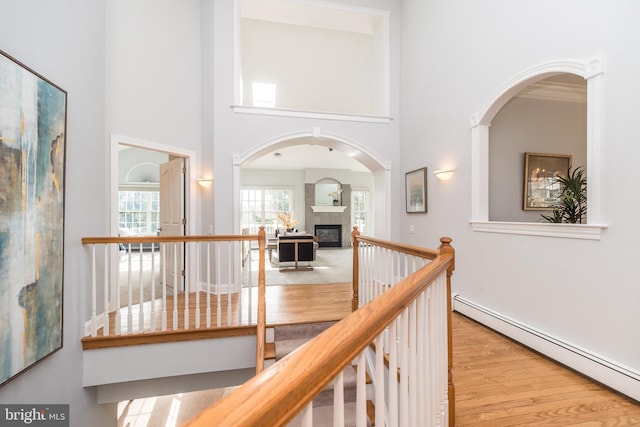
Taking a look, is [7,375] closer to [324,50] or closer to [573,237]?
[573,237]

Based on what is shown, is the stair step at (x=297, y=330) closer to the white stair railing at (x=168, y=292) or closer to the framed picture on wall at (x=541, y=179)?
the white stair railing at (x=168, y=292)

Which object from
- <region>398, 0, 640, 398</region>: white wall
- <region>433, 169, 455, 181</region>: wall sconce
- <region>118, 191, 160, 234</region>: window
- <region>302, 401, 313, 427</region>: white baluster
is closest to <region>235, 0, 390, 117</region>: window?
<region>398, 0, 640, 398</region>: white wall

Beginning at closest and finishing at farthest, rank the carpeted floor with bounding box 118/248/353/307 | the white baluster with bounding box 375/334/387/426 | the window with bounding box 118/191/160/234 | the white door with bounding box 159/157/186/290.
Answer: the white baluster with bounding box 375/334/387/426, the white door with bounding box 159/157/186/290, the carpeted floor with bounding box 118/248/353/307, the window with bounding box 118/191/160/234

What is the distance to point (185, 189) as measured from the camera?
4.50 meters

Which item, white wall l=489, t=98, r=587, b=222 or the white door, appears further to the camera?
the white door

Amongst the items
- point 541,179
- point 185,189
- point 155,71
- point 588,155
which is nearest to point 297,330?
point 185,189

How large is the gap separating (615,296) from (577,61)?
1.81 metres

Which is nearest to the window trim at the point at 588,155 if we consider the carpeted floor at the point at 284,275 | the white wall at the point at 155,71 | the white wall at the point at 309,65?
the carpeted floor at the point at 284,275

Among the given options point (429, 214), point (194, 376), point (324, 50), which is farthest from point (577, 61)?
point (324, 50)

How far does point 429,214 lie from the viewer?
417cm

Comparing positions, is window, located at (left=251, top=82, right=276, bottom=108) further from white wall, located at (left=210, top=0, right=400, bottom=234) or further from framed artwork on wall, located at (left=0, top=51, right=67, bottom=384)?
framed artwork on wall, located at (left=0, top=51, right=67, bottom=384)

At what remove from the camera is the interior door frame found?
3479mm

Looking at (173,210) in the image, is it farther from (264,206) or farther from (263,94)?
(264,206)

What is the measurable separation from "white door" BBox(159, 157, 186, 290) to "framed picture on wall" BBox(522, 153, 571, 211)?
4.74 meters
